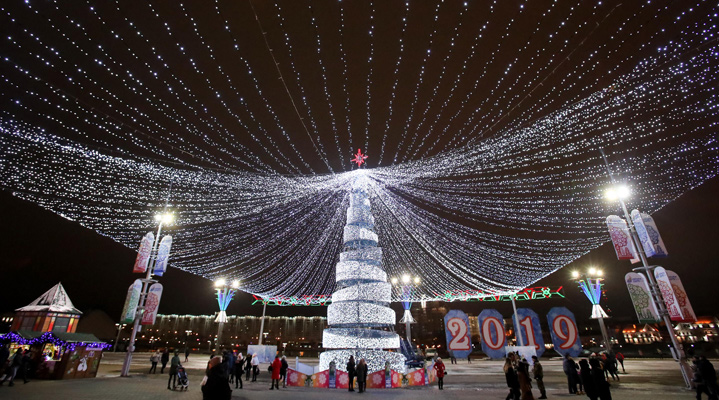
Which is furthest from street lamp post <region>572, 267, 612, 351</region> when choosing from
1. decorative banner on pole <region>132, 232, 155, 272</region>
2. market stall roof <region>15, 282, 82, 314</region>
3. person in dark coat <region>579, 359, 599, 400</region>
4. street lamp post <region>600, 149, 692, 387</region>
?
market stall roof <region>15, 282, 82, 314</region>

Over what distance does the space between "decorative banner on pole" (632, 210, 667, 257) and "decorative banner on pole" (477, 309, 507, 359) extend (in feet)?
23.0

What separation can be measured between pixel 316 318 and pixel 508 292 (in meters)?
60.4

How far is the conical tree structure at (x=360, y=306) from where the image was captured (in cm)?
1286

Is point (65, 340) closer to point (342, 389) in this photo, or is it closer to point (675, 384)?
point (342, 389)

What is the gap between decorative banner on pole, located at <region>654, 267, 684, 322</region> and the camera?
10445mm

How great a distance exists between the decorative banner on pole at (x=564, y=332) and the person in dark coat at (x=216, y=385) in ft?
50.5

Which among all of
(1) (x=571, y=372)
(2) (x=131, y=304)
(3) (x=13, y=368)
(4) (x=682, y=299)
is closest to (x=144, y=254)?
(2) (x=131, y=304)

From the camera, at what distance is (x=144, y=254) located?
14.2 metres

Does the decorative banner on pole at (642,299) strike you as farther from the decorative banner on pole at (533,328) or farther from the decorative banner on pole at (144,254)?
the decorative banner on pole at (144,254)

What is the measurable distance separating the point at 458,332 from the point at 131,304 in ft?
47.7

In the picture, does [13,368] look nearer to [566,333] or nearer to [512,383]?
[512,383]

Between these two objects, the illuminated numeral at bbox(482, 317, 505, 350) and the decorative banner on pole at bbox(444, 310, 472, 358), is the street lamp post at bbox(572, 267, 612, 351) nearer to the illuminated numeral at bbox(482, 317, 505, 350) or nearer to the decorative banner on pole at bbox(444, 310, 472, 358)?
the illuminated numeral at bbox(482, 317, 505, 350)

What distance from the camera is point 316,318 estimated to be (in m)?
77.8

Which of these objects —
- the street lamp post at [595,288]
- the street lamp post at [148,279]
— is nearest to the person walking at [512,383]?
the street lamp post at [148,279]
